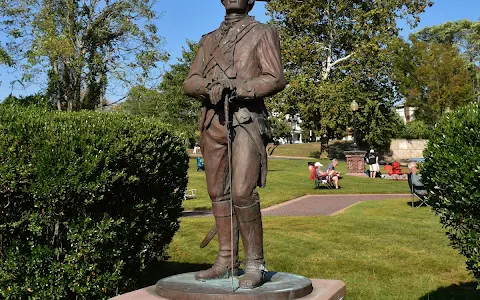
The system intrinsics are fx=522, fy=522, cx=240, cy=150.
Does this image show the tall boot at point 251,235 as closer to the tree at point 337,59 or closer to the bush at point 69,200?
the bush at point 69,200

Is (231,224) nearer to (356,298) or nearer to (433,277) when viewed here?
(356,298)

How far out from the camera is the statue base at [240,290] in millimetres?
→ 4062

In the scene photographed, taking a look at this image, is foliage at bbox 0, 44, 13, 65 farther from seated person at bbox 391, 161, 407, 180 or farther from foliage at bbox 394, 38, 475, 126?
foliage at bbox 394, 38, 475, 126

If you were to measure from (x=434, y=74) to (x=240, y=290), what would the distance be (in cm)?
3926

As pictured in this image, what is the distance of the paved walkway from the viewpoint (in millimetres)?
15409

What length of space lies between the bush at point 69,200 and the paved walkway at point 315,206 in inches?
369

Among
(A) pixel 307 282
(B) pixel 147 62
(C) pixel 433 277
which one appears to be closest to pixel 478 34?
(B) pixel 147 62

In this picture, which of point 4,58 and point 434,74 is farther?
point 434,74

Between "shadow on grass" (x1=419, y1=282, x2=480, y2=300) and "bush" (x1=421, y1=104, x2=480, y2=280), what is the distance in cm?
193

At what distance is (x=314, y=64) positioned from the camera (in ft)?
132

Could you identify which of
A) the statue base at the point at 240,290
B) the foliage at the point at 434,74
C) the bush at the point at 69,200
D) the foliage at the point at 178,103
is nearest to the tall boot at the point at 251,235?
the statue base at the point at 240,290

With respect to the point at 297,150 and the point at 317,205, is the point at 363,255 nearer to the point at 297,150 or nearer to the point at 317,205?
the point at 317,205

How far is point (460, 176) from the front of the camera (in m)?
5.27

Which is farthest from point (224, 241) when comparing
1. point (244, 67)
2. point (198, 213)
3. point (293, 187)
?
point (293, 187)
